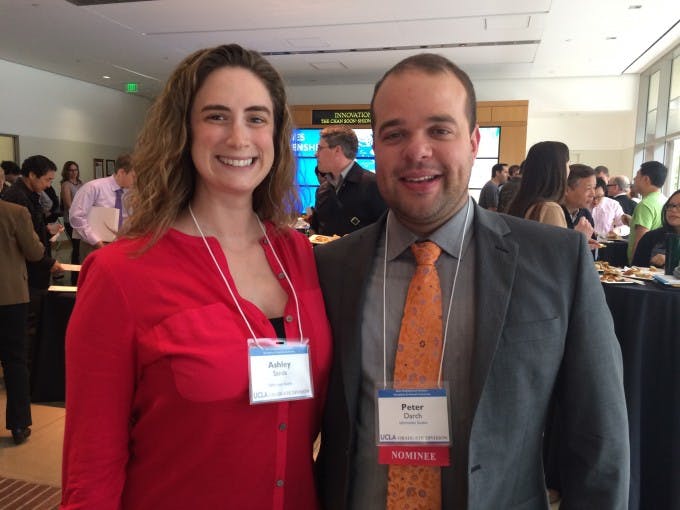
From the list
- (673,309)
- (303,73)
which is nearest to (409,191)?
(673,309)

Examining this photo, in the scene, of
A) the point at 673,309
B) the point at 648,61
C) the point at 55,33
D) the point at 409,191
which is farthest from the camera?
the point at 648,61

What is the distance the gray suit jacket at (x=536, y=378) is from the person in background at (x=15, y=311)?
3.02 metres

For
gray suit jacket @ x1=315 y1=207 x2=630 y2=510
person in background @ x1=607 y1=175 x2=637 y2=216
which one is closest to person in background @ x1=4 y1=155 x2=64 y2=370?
gray suit jacket @ x1=315 y1=207 x2=630 y2=510

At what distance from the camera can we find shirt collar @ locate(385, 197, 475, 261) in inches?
47.7

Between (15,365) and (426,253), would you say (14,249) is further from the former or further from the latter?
(426,253)

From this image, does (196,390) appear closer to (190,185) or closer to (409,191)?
(190,185)

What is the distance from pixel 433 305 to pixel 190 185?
27.6 inches

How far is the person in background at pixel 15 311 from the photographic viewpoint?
10.9 ft

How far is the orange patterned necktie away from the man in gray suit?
0.06 ft

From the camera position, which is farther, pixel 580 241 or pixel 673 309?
pixel 673 309

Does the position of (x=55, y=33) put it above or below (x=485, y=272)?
above

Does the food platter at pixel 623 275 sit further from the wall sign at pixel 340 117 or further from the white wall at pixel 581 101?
the wall sign at pixel 340 117

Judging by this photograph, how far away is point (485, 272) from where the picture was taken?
3.73 ft

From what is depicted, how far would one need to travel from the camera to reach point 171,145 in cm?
128
